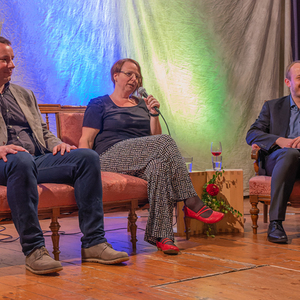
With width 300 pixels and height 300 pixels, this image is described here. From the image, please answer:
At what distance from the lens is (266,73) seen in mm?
4859

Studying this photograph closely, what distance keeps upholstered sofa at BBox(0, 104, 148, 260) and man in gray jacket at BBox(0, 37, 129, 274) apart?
2.9 inches

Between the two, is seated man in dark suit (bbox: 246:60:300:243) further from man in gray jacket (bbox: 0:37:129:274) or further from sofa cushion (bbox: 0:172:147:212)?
man in gray jacket (bbox: 0:37:129:274)

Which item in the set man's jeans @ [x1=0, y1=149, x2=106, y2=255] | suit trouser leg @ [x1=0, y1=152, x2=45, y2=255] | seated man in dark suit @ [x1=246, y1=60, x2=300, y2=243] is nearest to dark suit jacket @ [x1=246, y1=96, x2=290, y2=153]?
seated man in dark suit @ [x1=246, y1=60, x2=300, y2=243]

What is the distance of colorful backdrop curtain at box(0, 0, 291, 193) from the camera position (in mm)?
3539

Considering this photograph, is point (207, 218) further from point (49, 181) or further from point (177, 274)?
point (49, 181)

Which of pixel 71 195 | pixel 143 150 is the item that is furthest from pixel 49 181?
pixel 143 150

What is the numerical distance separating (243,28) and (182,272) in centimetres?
353

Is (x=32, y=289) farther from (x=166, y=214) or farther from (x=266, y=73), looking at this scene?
(x=266, y=73)

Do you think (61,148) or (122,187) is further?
(122,187)

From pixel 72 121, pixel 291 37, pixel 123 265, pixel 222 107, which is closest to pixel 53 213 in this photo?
pixel 123 265

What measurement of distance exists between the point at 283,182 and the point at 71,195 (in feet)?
4.19

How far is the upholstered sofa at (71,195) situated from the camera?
2.08 m

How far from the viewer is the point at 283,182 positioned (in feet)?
8.54

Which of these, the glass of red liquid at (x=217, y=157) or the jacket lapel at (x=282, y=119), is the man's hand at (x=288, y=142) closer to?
the jacket lapel at (x=282, y=119)
